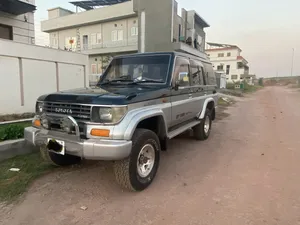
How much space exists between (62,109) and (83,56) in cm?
749

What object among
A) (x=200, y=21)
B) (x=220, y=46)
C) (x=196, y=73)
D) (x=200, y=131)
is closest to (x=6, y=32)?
(x=196, y=73)

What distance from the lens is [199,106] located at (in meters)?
5.64

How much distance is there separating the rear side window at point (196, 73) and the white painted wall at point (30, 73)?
5778 mm

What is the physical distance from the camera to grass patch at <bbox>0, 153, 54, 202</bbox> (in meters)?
3.21

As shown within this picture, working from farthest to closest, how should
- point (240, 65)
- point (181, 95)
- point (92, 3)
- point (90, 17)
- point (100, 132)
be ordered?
point (240, 65) < point (92, 3) < point (90, 17) < point (181, 95) < point (100, 132)

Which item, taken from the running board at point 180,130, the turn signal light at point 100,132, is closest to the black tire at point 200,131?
the running board at point 180,130

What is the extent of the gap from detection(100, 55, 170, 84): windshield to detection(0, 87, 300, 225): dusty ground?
1.68 meters

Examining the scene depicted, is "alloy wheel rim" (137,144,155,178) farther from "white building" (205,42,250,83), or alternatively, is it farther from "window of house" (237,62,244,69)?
"window of house" (237,62,244,69)

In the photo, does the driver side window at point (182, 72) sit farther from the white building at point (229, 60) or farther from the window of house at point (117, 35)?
the white building at point (229, 60)

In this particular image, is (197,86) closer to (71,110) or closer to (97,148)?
(71,110)

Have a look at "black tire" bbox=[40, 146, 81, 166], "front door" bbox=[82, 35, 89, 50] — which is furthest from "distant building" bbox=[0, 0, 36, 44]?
"front door" bbox=[82, 35, 89, 50]

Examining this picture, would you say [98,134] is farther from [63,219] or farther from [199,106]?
[199,106]

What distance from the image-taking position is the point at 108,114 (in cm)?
291

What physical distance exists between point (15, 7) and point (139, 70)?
23.6ft
